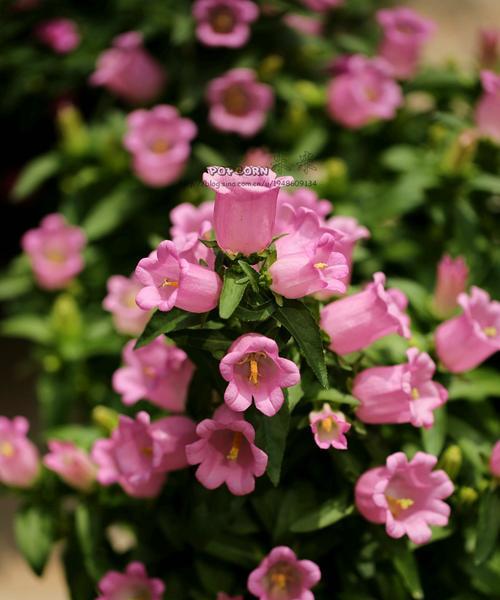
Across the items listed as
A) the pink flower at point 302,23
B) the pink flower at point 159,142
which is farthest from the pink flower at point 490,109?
the pink flower at point 159,142

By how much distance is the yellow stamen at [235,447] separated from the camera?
1.20 meters

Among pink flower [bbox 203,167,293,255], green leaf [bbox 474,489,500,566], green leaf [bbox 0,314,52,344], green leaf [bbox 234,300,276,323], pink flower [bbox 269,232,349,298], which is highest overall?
pink flower [bbox 203,167,293,255]

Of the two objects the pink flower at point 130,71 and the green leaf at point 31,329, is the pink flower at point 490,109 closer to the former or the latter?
the pink flower at point 130,71

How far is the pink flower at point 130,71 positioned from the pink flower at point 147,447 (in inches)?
54.1

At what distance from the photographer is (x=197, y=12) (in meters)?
2.24

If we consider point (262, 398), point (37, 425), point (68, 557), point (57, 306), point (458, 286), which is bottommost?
point (37, 425)

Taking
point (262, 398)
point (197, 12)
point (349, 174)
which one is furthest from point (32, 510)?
point (197, 12)

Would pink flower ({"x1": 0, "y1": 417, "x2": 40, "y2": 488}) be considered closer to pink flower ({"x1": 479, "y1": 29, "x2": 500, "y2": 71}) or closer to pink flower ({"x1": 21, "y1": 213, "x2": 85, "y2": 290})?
pink flower ({"x1": 21, "y1": 213, "x2": 85, "y2": 290})

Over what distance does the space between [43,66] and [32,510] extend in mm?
1621

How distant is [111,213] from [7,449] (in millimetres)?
873

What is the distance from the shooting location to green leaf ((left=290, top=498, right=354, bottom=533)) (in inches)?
53.6

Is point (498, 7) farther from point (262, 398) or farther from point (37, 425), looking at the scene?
point (262, 398)

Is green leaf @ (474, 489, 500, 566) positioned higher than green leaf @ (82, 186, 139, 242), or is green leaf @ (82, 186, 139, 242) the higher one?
green leaf @ (474, 489, 500, 566)

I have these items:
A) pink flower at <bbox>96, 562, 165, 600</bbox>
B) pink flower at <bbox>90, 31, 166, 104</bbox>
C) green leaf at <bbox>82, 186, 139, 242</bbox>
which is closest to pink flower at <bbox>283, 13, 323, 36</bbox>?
pink flower at <bbox>90, 31, 166, 104</bbox>
